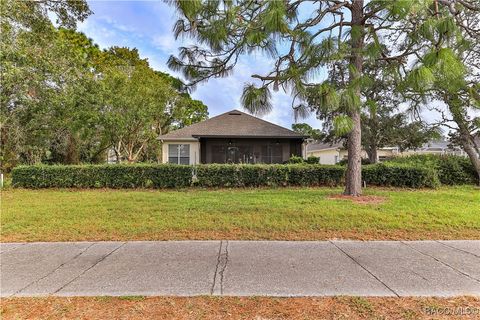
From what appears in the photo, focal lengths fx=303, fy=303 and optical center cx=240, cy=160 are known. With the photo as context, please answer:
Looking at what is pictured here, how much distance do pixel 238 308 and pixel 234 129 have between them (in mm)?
15349

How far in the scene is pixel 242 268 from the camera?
4098 millimetres

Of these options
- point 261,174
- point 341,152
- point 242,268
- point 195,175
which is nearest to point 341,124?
point 242,268

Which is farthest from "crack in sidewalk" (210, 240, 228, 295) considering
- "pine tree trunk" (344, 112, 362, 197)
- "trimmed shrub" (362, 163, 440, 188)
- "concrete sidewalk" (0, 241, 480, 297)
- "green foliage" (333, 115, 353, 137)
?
"trimmed shrub" (362, 163, 440, 188)

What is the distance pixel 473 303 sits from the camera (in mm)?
3180

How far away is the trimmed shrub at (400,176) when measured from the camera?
11547 mm

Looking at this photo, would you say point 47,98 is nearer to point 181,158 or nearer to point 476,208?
point 181,158

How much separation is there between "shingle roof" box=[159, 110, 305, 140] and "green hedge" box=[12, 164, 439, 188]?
5842 mm

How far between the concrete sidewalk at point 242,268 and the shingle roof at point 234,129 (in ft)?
40.2

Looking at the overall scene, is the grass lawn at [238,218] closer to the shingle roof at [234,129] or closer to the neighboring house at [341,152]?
the shingle roof at [234,129]

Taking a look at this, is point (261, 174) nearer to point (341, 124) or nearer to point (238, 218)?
point (238, 218)

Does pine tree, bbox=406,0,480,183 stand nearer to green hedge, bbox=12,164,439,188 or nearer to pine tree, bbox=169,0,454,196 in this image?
pine tree, bbox=169,0,454,196

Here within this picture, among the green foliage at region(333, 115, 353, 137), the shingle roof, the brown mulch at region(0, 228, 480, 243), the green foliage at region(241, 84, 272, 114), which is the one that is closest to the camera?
the green foliage at region(333, 115, 353, 137)

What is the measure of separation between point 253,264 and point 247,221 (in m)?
2.26

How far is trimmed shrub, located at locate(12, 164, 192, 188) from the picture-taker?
11.5m
